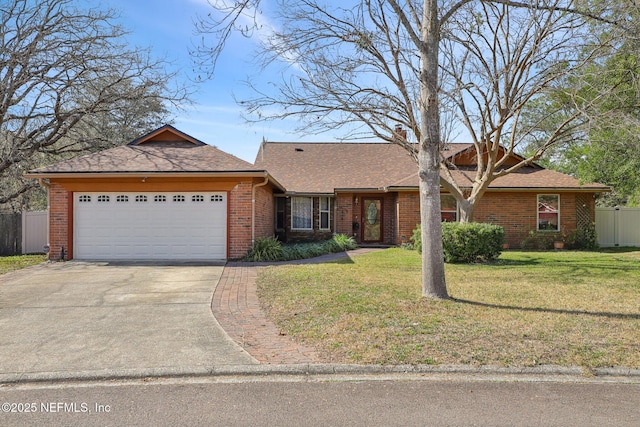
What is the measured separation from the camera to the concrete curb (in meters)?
4.45

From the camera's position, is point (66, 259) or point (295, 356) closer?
point (295, 356)

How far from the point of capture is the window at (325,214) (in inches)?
781

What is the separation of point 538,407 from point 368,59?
27.8 feet

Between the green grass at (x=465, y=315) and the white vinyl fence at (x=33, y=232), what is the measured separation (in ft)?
37.5

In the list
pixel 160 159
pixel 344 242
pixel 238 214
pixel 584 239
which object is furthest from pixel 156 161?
pixel 584 239

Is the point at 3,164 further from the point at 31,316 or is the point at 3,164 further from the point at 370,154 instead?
the point at 370,154

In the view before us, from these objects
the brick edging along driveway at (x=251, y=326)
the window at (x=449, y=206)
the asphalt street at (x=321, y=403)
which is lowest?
the asphalt street at (x=321, y=403)

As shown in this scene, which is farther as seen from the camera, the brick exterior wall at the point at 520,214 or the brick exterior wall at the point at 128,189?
the brick exterior wall at the point at 520,214

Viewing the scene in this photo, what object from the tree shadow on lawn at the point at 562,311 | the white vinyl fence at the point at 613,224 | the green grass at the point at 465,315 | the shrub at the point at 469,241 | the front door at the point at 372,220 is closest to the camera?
the green grass at the point at 465,315

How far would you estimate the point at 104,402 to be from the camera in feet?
12.8

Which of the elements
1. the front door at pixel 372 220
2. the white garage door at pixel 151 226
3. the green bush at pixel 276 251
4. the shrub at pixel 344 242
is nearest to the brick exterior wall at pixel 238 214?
the white garage door at pixel 151 226

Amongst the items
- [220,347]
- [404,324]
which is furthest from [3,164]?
[404,324]

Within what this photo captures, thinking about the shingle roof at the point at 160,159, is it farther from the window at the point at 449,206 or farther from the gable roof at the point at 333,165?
the window at the point at 449,206

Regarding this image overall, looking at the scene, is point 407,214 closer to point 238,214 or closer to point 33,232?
point 238,214
